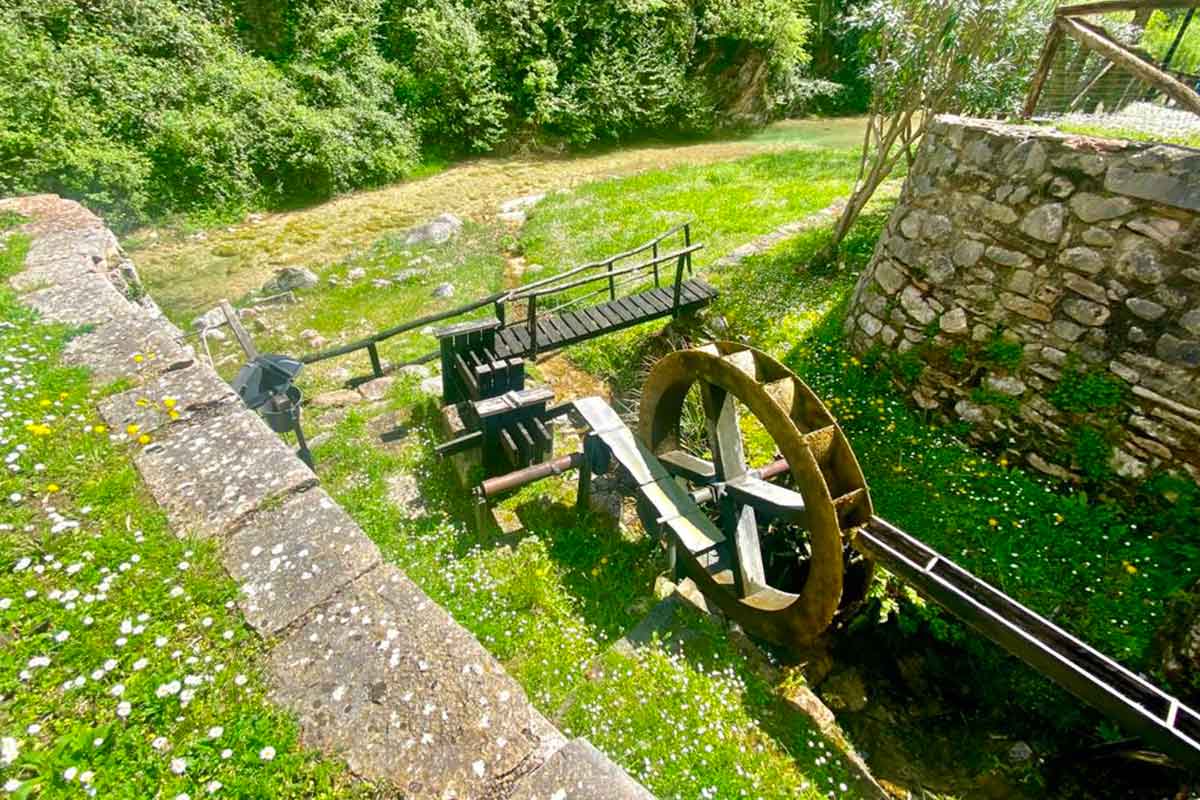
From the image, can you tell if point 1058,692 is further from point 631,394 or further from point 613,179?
point 613,179

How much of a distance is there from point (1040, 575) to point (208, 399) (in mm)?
5678

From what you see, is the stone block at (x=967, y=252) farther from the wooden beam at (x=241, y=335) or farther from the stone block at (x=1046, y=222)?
the wooden beam at (x=241, y=335)

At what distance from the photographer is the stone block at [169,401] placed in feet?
9.55

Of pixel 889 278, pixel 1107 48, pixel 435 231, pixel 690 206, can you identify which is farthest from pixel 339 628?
pixel 690 206

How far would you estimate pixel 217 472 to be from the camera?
8.71ft

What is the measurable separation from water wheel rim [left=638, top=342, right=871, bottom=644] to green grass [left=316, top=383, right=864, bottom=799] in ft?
1.28

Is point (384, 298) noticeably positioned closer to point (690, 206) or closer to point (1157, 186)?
point (690, 206)

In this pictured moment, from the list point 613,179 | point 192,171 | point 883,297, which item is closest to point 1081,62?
point 883,297

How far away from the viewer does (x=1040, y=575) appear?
13.7 ft

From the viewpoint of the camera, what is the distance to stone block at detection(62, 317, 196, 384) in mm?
3254

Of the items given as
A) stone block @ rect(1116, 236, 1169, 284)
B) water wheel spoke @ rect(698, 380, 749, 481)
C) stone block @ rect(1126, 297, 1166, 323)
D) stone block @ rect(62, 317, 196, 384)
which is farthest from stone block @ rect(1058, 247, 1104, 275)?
stone block @ rect(62, 317, 196, 384)

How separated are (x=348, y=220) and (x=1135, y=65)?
11486 mm

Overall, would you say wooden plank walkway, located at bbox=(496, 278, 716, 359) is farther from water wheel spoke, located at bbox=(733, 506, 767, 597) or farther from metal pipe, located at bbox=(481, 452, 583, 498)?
water wheel spoke, located at bbox=(733, 506, 767, 597)

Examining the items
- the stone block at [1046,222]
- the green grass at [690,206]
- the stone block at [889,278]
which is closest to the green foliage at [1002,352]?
the stone block at [1046,222]
